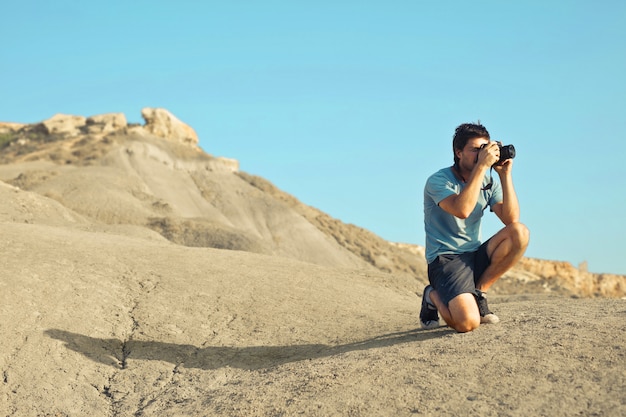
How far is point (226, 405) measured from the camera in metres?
4.95

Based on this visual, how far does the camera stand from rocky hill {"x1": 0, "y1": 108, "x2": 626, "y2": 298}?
21.5 metres

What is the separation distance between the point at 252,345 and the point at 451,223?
1.95 m

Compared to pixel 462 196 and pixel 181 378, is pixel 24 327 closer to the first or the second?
pixel 181 378

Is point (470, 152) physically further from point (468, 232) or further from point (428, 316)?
point (428, 316)

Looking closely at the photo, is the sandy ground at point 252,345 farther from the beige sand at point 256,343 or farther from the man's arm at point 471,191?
the man's arm at point 471,191

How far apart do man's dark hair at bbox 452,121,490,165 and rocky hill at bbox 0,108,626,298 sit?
13.1 metres

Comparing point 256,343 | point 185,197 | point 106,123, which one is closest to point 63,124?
point 106,123

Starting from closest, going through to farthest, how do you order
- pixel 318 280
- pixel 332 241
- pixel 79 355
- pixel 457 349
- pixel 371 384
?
pixel 371 384 → pixel 457 349 → pixel 79 355 → pixel 318 280 → pixel 332 241

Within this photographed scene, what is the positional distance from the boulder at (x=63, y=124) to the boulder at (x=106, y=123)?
67 centimetres

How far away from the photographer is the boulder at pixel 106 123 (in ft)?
111

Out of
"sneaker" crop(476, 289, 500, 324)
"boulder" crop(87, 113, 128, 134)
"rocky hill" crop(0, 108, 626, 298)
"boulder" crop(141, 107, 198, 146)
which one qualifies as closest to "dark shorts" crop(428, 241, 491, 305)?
"sneaker" crop(476, 289, 500, 324)

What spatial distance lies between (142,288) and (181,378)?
2178mm

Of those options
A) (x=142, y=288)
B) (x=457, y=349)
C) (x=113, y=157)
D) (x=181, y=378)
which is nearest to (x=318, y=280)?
(x=142, y=288)

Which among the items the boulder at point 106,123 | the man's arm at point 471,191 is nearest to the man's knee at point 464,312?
the man's arm at point 471,191
